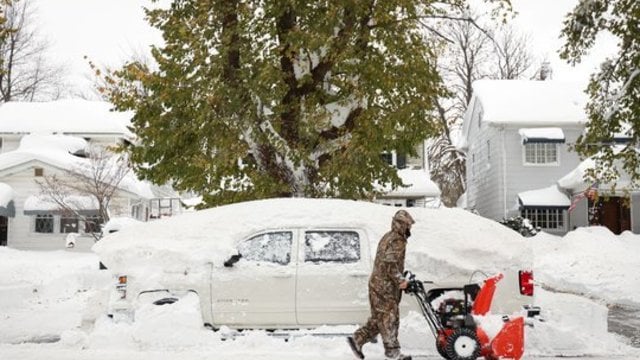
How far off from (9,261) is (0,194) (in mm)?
9892

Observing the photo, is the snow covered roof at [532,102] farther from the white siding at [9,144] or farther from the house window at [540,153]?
the white siding at [9,144]

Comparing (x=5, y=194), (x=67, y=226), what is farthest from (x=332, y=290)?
(x=67, y=226)

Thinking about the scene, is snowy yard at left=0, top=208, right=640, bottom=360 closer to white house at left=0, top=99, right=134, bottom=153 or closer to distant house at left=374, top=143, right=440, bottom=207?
distant house at left=374, top=143, right=440, bottom=207

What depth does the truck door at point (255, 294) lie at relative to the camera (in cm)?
902

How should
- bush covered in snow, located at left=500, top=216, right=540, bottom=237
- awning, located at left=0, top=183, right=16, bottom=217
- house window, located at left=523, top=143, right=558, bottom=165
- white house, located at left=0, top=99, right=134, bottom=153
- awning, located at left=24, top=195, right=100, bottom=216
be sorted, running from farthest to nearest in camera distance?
white house, located at left=0, top=99, right=134, bottom=153 → house window, located at left=523, top=143, right=558, bottom=165 → awning, located at left=0, top=183, right=16, bottom=217 → awning, located at left=24, top=195, right=100, bottom=216 → bush covered in snow, located at left=500, top=216, right=540, bottom=237

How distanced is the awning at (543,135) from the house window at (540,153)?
1.22m

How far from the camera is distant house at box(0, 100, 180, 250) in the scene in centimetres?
2995

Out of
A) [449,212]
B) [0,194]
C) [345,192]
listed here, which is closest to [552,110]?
[345,192]

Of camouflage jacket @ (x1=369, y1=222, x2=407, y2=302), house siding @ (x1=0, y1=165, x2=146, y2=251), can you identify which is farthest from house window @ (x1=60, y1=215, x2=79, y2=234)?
camouflage jacket @ (x1=369, y1=222, x2=407, y2=302)

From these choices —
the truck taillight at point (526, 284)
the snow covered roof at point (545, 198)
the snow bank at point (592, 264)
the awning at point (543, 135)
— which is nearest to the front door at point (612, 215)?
the snow covered roof at point (545, 198)

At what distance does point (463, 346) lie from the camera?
789 cm

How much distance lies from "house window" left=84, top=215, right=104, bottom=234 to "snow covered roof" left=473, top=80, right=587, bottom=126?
56.3 feet

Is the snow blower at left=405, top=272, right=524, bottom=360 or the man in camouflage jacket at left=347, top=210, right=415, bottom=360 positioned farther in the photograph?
the man in camouflage jacket at left=347, top=210, right=415, bottom=360

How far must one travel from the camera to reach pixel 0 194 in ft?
97.1
